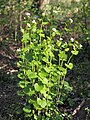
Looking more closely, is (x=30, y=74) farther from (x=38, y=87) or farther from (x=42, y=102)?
(x=42, y=102)

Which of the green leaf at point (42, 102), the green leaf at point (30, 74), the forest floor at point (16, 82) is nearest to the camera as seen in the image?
the green leaf at point (30, 74)

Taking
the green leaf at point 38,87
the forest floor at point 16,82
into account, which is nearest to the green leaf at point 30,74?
the green leaf at point 38,87

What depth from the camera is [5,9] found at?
7.02 m

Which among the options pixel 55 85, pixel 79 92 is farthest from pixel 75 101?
pixel 55 85

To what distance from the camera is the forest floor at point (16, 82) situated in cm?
468

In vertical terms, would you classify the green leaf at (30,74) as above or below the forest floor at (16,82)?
above

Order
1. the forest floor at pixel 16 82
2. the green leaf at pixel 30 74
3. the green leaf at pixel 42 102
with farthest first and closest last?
the forest floor at pixel 16 82, the green leaf at pixel 42 102, the green leaf at pixel 30 74

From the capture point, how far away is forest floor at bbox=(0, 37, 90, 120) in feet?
15.3

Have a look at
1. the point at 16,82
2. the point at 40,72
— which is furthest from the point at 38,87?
the point at 16,82

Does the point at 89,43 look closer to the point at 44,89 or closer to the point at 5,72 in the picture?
the point at 5,72

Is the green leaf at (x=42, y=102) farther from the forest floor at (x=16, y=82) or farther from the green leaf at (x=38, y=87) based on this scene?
the forest floor at (x=16, y=82)

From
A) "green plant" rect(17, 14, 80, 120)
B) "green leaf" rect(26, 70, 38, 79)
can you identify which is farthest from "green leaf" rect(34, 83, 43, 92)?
"green leaf" rect(26, 70, 38, 79)

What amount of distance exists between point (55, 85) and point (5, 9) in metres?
3.25

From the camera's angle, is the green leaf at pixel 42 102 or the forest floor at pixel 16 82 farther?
the forest floor at pixel 16 82
